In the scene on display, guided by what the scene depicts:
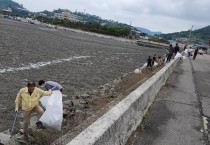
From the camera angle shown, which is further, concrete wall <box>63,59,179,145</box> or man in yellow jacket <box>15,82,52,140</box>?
man in yellow jacket <box>15,82,52,140</box>

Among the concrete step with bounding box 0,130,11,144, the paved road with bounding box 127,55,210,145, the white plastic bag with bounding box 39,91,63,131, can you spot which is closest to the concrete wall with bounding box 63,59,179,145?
the paved road with bounding box 127,55,210,145

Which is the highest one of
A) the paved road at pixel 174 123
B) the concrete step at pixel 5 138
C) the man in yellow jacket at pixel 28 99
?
the man in yellow jacket at pixel 28 99

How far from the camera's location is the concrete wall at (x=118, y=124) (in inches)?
204

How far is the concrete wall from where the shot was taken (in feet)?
17.0

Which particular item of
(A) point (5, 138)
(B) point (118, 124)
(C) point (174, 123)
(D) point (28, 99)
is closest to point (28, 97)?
(D) point (28, 99)

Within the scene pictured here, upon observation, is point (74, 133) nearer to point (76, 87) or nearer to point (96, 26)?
point (76, 87)

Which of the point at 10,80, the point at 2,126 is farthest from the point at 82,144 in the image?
the point at 10,80

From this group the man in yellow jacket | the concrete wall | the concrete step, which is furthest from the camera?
the man in yellow jacket

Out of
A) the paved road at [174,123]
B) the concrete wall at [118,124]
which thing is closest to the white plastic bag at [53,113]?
the concrete wall at [118,124]

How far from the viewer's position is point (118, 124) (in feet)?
21.3

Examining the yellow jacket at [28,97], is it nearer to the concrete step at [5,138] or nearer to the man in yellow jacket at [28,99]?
the man in yellow jacket at [28,99]

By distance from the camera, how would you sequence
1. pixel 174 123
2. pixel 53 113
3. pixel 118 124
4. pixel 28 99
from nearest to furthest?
pixel 118 124, pixel 53 113, pixel 28 99, pixel 174 123

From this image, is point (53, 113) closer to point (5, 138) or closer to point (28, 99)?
point (28, 99)

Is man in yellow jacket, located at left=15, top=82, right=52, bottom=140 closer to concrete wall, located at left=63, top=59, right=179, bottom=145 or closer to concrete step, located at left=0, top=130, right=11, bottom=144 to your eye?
concrete step, located at left=0, top=130, right=11, bottom=144
